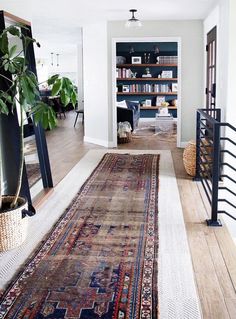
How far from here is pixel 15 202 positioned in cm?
329

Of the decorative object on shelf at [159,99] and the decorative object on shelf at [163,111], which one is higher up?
the decorative object on shelf at [159,99]

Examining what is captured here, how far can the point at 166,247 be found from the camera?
322cm

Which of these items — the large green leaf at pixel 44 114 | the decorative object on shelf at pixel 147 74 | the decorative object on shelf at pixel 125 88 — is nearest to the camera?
the large green leaf at pixel 44 114

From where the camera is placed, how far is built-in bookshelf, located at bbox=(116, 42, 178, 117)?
11500mm

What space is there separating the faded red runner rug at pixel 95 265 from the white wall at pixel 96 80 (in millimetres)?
3439

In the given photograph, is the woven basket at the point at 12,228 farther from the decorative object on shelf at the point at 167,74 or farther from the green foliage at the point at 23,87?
the decorative object on shelf at the point at 167,74

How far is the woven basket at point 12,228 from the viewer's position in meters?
3.07

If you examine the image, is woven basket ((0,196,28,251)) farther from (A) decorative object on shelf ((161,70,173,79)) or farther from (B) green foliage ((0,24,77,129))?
(A) decorative object on shelf ((161,70,173,79))

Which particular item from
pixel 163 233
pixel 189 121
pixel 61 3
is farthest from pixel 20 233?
pixel 189 121

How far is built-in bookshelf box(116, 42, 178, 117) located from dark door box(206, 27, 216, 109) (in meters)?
4.56

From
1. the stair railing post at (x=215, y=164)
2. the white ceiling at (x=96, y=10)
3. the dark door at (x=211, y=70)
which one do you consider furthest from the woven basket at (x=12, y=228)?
the dark door at (x=211, y=70)

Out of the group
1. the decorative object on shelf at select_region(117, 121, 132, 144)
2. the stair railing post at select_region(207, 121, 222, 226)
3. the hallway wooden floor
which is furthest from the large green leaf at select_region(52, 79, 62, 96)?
the decorative object on shelf at select_region(117, 121, 132, 144)

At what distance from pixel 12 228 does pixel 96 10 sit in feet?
14.0

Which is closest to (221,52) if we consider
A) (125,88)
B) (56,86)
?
(56,86)
